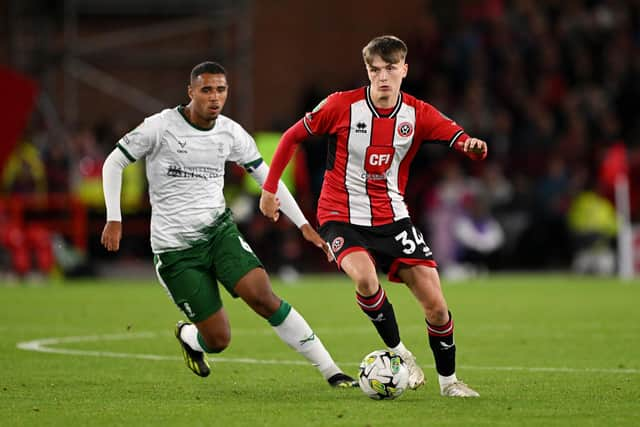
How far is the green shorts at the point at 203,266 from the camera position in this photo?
9031 mm

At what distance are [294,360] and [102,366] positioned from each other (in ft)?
5.05

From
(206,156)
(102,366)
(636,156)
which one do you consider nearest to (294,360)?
(102,366)

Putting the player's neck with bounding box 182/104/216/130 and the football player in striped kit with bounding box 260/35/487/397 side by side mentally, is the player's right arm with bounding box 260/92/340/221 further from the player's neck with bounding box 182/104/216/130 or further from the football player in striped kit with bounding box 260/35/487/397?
the player's neck with bounding box 182/104/216/130

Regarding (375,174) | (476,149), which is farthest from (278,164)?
(476,149)

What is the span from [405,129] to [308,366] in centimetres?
230

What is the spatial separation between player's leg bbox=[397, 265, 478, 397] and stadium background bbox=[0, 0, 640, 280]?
13.4m

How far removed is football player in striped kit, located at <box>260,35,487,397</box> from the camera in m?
8.83

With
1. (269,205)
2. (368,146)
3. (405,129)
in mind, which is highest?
(405,129)

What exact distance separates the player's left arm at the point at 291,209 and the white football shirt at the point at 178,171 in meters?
Result: 0.28

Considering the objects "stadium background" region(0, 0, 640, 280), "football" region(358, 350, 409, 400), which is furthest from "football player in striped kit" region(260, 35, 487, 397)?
"stadium background" region(0, 0, 640, 280)

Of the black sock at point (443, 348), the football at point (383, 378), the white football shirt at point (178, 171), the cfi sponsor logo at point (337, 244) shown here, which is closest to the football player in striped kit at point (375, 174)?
the cfi sponsor logo at point (337, 244)

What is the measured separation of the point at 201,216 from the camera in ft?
30.0

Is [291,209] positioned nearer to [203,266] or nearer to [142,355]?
[203,266]

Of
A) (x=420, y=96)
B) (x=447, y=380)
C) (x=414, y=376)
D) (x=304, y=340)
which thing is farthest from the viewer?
(x=420, y=96)
